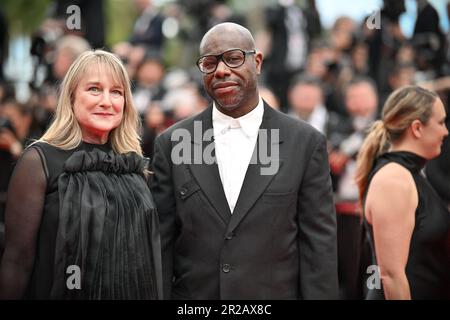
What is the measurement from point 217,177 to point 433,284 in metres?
1.37

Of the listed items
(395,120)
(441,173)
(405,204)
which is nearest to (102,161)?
(405,204)

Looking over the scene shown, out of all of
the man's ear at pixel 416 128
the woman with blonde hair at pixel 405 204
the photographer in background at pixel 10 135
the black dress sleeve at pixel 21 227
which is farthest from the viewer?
the photographer in background at pixel 10 135

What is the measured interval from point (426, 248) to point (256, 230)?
109 cm

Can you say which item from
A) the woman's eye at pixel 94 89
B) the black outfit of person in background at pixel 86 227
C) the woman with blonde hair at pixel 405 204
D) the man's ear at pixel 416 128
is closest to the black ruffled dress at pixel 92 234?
the black outfit of person in background at pixel 86 227

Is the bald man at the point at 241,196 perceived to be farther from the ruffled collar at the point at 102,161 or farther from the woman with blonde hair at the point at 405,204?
the woman with blonde hair at the point at 405,204

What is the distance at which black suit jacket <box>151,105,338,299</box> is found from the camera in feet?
13.1

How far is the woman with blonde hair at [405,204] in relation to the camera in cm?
445

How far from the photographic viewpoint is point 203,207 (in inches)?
160

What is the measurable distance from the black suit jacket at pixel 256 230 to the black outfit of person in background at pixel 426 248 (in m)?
0.67

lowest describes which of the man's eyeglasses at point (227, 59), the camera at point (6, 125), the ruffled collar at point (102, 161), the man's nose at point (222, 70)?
the ruffled collar at point (102, 161)

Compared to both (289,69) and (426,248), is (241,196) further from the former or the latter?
(289,69)

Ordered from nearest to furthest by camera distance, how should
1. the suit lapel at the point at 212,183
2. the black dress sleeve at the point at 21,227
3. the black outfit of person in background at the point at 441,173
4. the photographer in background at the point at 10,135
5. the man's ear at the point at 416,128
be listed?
the black dress sleeve at the point at 21,227, the suit lapel at the point at 212,183, the man's ear at the point at 416,128, the black outfit of person in background at the point at 441,173, the photographer in background at the point at 10,135

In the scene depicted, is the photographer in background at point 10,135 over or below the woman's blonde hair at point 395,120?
over
